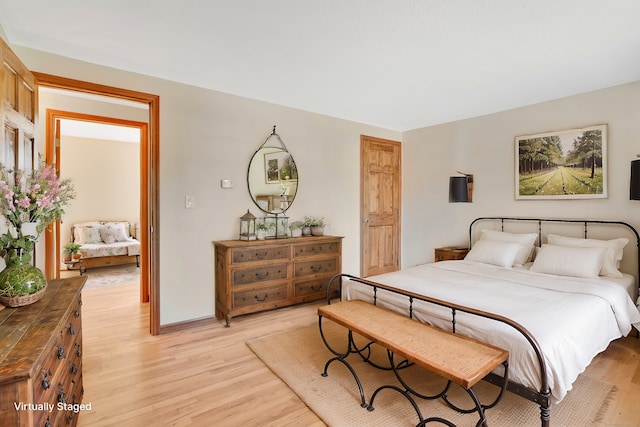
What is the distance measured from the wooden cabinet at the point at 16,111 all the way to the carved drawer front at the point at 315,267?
2.60 meters

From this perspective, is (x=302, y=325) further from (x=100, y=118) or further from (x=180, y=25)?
(x=100, y=118)

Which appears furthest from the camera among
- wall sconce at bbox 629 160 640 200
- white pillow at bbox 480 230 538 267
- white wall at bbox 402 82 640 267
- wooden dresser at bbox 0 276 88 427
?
white pillow at bbox 480 230 538 267

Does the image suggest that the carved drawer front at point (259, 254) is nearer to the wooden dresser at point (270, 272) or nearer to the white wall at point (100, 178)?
the wooden dresser at point (270, 272)

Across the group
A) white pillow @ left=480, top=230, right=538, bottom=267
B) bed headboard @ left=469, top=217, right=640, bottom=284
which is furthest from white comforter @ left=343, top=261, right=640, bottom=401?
bed headboard @ left=469, top=217, right=640, bottom=284

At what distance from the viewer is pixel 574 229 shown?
3.51 meters

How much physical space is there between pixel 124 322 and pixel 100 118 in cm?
249

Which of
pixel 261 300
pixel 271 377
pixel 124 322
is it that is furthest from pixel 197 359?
pixel 124 322

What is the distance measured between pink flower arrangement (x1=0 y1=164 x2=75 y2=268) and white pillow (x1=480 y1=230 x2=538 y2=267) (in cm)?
415

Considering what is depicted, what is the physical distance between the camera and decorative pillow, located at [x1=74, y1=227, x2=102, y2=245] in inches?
246

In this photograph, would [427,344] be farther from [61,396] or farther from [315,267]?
[315,267]

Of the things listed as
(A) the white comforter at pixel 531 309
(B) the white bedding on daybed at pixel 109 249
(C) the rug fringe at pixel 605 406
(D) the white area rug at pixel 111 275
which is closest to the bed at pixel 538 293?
(A) the white comforter at pixel 531 309

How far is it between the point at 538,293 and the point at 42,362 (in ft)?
9.85

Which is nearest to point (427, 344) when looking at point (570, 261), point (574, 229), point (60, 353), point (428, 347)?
point (428, 347)

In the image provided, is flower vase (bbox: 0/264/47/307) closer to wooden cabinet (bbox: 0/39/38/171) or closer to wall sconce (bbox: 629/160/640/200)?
wooden cabinet (bbox: 0/39/38/171)
